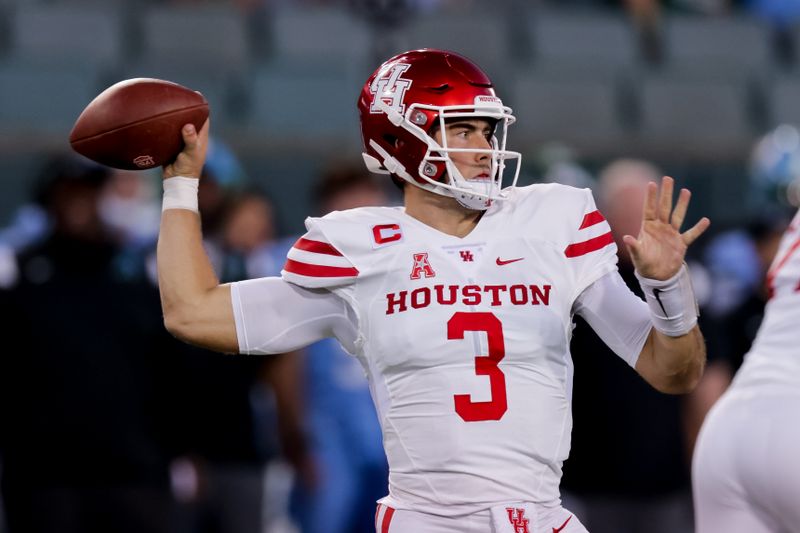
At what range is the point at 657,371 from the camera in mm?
3037

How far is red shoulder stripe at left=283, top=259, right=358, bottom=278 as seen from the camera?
306 centimetres

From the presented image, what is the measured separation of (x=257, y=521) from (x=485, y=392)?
3.00m

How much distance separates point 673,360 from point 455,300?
0.48 meters

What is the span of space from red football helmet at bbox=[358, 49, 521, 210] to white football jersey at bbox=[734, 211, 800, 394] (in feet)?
2.29

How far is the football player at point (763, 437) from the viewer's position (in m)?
3.06

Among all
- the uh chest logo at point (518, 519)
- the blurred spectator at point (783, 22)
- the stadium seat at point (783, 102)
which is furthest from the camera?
the blurred spectator at point (783, 22)

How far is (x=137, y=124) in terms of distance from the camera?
3.15m

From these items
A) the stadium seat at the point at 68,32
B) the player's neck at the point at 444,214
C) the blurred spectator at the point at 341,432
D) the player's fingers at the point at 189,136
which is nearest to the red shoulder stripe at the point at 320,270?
the player's neck at the point at 444,214

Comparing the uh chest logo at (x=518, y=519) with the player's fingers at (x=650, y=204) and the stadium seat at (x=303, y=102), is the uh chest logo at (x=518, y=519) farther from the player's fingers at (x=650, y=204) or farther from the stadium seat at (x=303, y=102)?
the stadium seat at (x=303, y=102)

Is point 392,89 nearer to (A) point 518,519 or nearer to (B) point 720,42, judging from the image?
(A) point 518,519

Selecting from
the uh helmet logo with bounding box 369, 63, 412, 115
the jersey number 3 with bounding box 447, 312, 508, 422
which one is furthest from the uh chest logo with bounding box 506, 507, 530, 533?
the uh helmet logo with bounding box 369, 63, 412, 115

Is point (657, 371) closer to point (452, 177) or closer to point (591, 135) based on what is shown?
point (452, 177)

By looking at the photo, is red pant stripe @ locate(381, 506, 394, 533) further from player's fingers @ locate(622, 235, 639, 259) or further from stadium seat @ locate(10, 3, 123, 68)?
stadium seat @ locate(10, 3, 123, 68)

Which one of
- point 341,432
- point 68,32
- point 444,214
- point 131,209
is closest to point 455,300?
point 444,214
